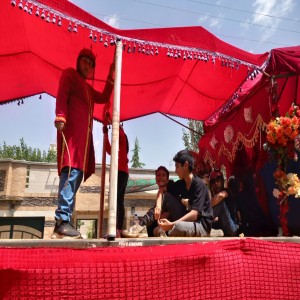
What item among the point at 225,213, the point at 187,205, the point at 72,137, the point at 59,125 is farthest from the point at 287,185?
the point at 59,125

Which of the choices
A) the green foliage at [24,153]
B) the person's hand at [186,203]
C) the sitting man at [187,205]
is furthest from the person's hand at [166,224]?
the green foliage at [24,153]

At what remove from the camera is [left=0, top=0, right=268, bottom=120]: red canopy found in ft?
9.53

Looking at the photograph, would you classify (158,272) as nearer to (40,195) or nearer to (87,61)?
(87,61)

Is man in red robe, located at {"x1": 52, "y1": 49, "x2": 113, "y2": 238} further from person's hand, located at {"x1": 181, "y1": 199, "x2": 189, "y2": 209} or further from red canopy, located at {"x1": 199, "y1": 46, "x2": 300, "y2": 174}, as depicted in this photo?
red canopy, located at {"x1": 199, "y1": 46, "x2": 300, "y2": 174}

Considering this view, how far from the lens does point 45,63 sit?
13.4ft

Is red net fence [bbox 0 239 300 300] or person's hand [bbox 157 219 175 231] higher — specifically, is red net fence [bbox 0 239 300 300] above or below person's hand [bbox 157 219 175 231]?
below

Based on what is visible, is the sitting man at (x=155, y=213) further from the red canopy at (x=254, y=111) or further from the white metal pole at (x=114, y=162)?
the red canopy at (x=254, y=111)

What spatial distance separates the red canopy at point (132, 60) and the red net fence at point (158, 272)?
1.86 meters

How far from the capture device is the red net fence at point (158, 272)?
1.77 metres

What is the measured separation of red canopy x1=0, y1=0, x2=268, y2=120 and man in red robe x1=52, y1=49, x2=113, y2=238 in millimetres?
433

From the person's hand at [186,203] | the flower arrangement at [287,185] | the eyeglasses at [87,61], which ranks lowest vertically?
the person's hand at [186,203]

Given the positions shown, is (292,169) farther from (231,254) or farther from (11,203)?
(11,203)

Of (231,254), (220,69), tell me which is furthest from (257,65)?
(231,254)

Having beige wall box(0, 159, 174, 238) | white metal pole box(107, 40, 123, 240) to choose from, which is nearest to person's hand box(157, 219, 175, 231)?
white metal pole box(107, 40, 123, 240)
